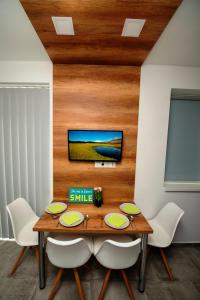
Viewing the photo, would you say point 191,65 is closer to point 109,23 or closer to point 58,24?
point 109,23

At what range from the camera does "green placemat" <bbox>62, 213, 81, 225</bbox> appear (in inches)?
59.1

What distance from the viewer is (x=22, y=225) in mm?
1847

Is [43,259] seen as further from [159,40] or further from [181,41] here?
[181,41]

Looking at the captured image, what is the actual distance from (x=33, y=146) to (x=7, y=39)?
1.24 metres

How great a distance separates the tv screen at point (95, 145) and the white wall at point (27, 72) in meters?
0.57

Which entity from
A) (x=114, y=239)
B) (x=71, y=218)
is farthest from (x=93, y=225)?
(x=114, y=239)

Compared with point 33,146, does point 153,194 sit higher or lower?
lower

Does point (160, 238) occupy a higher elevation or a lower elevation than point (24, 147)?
lower

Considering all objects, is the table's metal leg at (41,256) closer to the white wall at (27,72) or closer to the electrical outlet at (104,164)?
the electrical outlet at (104,164)

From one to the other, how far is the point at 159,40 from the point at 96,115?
1.03 m

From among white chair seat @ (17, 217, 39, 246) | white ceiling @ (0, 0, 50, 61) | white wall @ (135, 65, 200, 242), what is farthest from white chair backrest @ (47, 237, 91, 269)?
white ceiling @ (0, 0, 50, 61)

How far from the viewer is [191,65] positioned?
1959 mm

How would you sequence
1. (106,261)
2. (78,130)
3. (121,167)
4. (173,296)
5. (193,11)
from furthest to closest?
(121,167) → (78,130) → (173,296) → (106,261) → (193,11)

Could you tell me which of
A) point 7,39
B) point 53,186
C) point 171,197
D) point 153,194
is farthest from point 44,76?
point 171,197
